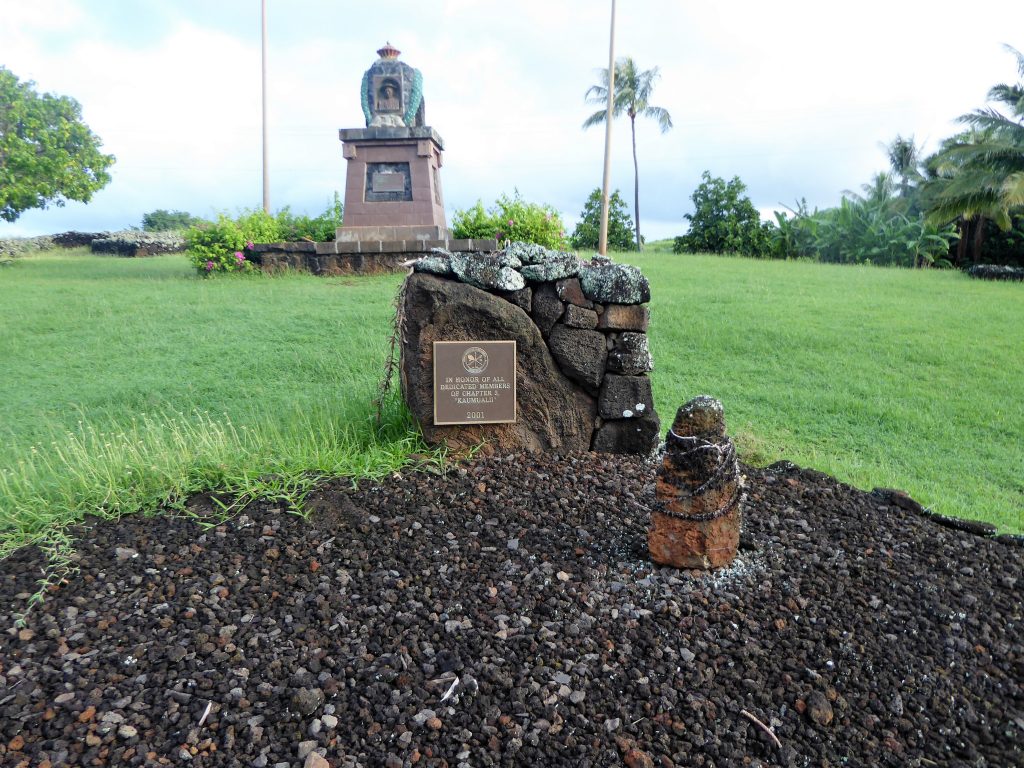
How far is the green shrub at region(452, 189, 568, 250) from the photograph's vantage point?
553 inches

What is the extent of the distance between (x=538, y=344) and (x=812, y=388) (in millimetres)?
3980

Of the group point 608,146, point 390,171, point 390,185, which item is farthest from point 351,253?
point 608,146

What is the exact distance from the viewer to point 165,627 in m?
2.97

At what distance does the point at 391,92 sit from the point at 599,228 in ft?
38.3

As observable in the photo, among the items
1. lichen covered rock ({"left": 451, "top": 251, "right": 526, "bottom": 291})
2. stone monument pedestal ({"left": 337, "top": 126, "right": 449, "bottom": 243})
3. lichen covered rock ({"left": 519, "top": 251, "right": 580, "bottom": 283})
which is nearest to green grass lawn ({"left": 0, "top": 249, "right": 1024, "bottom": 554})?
lichen covered rock ({"left": 451, "top": 251, "right": 526, "bottom": 291})

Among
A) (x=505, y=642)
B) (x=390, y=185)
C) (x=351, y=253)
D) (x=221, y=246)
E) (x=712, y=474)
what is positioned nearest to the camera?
(x=505, y=642)

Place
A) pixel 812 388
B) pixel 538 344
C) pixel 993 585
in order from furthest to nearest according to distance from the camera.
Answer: pixel 812 388 → pixel 538 344 → pixel 993 585

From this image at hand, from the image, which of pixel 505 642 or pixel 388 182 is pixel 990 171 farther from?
pixel 505 642

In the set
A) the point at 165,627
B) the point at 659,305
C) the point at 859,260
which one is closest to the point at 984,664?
the point at 165,627

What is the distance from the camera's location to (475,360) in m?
4.45

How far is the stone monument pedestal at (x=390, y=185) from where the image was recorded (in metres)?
14.4

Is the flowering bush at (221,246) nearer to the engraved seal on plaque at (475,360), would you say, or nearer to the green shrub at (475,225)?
the green shrub at (475,225)

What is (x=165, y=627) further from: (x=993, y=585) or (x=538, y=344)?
(x=993, y=585)

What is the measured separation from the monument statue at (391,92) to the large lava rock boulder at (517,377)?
37.5ft
